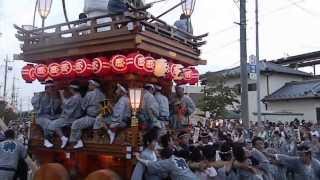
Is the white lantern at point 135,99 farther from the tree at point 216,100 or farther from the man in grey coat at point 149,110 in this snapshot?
the tree at point 216,100

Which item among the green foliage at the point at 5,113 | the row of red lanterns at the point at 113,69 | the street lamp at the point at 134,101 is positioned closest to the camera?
the street lamp at the point at 134,101

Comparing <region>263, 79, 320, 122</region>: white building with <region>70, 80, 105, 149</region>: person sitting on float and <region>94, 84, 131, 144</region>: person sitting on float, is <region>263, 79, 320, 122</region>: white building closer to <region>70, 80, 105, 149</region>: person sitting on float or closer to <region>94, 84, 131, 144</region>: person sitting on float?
<region>70, 80, 105, 149</region>: person sitting on float

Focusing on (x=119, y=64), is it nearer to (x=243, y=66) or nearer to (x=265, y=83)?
(x=243, y=66)

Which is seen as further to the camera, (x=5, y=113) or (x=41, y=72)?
(x=5, y=113)

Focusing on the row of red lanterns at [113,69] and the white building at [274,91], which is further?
the white building at [274,91]

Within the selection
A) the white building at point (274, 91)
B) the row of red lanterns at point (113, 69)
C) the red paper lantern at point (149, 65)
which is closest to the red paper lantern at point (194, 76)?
the row of red lanterns at point (113, 69)

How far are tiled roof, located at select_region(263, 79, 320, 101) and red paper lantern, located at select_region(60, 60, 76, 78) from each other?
79.4ft

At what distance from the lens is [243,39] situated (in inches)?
529

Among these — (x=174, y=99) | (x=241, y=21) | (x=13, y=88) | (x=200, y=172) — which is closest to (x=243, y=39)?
(x=241, y=21)

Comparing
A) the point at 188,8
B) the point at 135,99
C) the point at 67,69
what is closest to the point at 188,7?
the point at 188,8

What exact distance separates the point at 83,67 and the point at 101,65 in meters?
0.49

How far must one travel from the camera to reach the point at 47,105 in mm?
9086

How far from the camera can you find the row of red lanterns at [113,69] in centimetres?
754

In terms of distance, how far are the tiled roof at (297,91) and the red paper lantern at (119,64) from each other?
24.3 m
